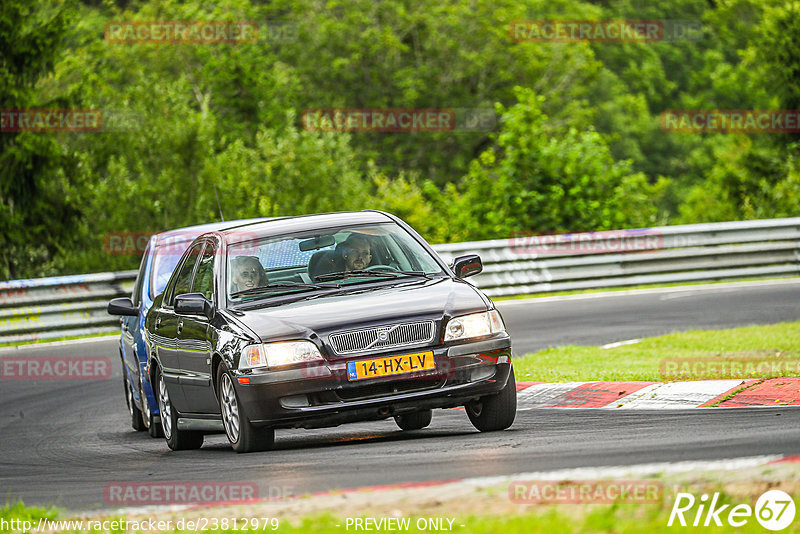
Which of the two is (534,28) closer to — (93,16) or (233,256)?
(93,16)

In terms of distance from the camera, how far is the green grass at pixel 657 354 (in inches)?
471

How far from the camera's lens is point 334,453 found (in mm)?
8492

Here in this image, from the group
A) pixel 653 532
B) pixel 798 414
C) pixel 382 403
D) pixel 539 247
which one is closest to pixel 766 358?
pixel 798 414

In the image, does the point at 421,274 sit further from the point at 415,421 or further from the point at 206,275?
the point at 206,275

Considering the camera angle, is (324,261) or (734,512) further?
(324,261)

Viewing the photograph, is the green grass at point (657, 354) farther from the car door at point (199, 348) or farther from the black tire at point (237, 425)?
the black tire at point (237, 425)

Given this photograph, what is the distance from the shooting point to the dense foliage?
27547 millimetres

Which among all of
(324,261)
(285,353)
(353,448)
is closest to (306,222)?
(324,261)

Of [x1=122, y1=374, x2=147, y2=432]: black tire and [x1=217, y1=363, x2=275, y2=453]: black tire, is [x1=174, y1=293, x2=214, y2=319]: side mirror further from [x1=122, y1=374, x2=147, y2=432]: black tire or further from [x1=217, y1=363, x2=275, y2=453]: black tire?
[x1=122, y1=374, x2=147, y2=432]: black tire

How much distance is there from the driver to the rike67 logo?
174 inches

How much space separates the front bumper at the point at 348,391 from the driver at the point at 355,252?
122cm

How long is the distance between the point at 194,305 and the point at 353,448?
5.13 feet

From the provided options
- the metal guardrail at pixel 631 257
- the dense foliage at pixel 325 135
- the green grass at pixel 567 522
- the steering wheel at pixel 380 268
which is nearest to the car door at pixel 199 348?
the steering wheel at pixel 380 268

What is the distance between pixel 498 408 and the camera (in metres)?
9.07
